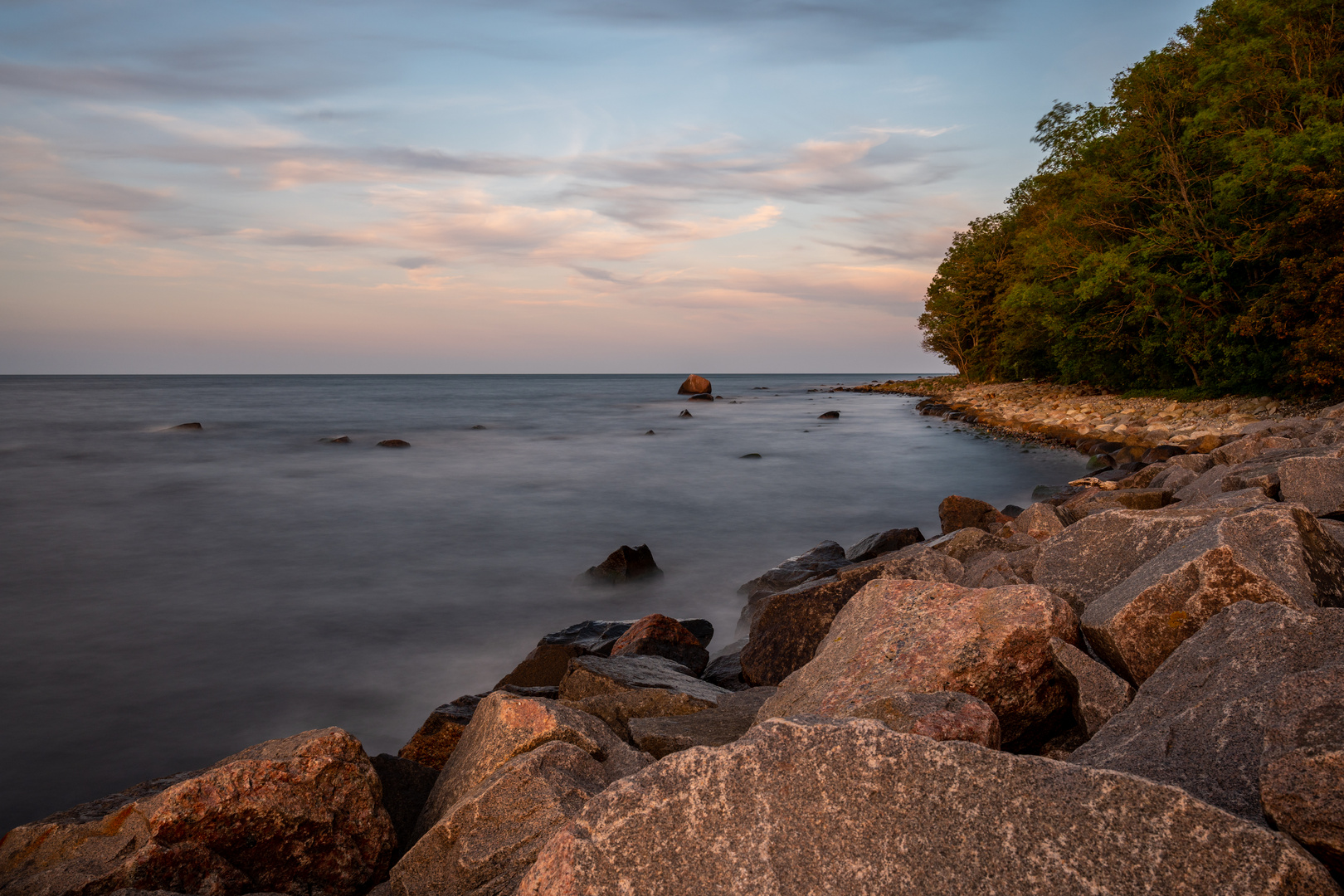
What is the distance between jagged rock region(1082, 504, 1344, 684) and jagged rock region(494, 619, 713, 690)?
4.03 m

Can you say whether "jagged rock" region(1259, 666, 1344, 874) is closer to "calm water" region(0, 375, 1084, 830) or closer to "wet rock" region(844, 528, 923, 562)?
"calm water" region(0, 375, 1084, 830)

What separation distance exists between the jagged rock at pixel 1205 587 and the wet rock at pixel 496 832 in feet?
8.52

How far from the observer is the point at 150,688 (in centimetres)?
823

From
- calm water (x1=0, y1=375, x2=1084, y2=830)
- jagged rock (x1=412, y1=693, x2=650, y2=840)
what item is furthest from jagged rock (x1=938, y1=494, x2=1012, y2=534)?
jagged rock (x1=412, y1=693, x2=650, y2=840)

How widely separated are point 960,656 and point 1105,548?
2.26 m

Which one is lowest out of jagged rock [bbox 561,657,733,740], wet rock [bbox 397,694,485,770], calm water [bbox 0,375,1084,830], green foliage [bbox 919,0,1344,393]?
calm water [bbox 0,375,1084,830]

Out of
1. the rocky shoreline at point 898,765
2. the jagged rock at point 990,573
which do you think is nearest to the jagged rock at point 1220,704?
the rocky shoreline at point 898,765

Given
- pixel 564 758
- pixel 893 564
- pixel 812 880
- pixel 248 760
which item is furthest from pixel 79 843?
pixel 893 564

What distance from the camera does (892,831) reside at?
6.53 ft

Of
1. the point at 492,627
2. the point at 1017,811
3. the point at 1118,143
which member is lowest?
the point at 492,627

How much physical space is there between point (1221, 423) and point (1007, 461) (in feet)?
18.7

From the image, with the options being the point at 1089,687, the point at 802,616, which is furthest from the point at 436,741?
the point at 1089,687

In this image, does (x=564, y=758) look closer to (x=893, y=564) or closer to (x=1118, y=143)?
(x=893, y=564)

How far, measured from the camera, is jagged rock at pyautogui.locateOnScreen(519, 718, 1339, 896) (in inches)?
71.2
